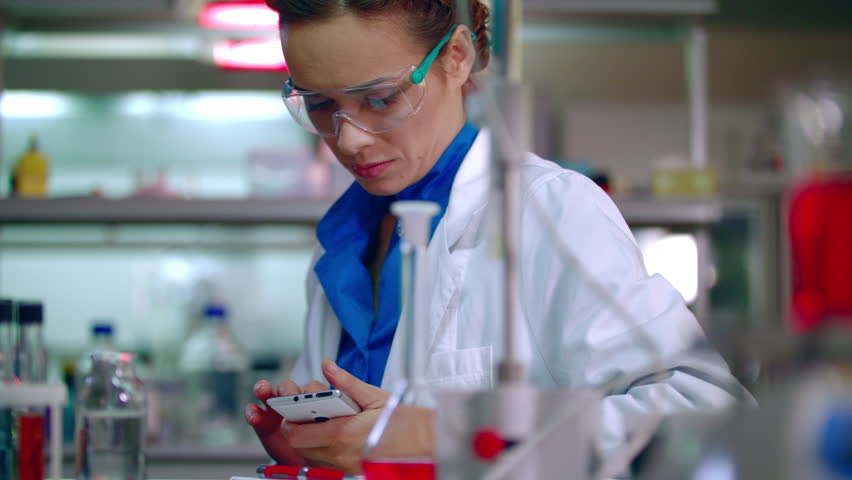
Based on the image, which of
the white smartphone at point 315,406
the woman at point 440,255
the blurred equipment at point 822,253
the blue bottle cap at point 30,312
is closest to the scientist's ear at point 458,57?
the woman at point 440,255

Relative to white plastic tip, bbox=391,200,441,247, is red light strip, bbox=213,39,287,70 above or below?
above

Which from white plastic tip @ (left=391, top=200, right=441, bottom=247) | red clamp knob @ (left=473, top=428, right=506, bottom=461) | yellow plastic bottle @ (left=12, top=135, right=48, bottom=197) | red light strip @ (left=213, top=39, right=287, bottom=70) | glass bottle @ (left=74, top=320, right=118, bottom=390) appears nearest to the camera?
red clamp knob @ (left=473, top=428, right=506, bottom=461)

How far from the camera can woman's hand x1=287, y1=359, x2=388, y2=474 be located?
3.39 feet

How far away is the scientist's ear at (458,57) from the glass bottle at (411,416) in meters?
0.59

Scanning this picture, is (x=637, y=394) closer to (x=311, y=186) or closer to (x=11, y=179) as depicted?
(x=311, y=186)

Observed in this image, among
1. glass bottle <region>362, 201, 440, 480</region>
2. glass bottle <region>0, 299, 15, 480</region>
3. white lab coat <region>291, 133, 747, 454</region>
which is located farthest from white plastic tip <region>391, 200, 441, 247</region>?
glass bottle <region>0, 299, 15, 480</region>

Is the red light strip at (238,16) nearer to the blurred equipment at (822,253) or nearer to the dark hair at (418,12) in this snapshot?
the dark hair at (418,12)

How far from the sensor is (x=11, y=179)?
294 cm

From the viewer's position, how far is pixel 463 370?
3.84 ft

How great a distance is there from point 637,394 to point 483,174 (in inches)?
19.0

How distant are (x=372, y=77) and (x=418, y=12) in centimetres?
13

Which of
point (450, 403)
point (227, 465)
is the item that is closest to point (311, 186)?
point (227, 465)

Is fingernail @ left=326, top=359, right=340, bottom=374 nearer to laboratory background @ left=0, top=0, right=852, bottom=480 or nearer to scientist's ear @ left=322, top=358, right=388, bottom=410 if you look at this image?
scientist's ear @ left=322, top=358, right=388, bottom=410

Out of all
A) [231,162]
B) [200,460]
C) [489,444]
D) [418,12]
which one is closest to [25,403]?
[489,444]
